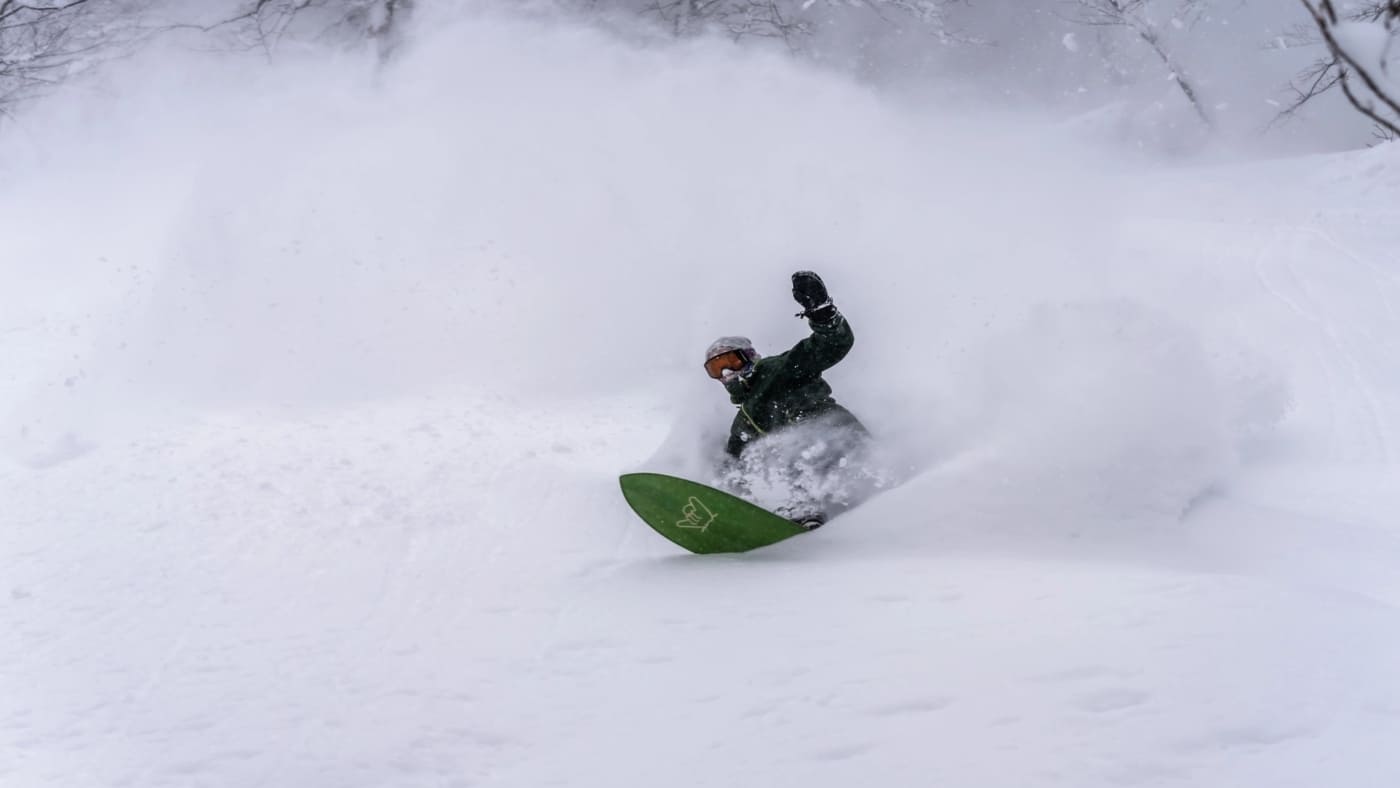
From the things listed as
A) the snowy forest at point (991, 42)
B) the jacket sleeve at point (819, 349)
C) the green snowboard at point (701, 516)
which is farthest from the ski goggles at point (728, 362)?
the snowy forest at point (991, 42)

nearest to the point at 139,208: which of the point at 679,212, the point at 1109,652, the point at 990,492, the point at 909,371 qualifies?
the point at 679,212

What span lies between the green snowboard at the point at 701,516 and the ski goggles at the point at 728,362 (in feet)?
2.67

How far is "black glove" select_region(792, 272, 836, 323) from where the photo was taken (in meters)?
4.93

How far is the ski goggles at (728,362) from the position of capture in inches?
205

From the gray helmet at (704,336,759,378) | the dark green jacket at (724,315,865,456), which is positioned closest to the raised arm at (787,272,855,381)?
the dark green jacket at (724,315,865,456)

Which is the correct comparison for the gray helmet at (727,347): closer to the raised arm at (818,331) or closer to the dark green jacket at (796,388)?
the dark green jacket at (796,388)

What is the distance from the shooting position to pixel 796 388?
5.15m

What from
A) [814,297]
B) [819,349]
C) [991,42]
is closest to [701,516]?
[819,349]

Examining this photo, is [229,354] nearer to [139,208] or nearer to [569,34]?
[569,34]

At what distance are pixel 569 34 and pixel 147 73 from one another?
13.3 metres

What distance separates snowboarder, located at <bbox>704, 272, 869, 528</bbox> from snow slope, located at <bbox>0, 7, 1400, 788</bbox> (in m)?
0.30

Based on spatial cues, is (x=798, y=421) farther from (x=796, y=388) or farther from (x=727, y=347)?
(x=727, y=347)

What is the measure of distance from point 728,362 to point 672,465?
834 mm

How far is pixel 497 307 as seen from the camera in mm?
10164
